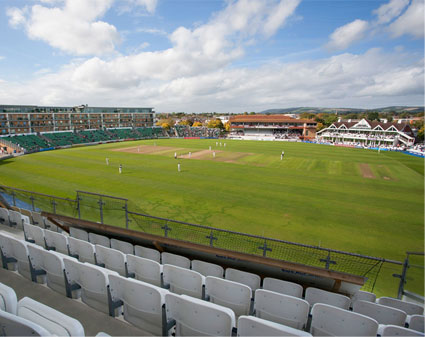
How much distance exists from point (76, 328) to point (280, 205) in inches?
636

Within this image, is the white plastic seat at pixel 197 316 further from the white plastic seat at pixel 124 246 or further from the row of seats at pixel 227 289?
the white plastic seat at pixel 124 246

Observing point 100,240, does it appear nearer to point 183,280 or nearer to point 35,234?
point 35,234

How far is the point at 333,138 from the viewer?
79.4 metres

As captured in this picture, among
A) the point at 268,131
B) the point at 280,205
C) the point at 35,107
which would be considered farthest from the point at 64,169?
the point at 268,131

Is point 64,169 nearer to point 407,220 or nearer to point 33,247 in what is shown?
point 33,247

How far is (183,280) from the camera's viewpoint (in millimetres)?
4633

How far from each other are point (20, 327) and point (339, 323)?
385 cm

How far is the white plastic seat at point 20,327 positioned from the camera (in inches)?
77.9

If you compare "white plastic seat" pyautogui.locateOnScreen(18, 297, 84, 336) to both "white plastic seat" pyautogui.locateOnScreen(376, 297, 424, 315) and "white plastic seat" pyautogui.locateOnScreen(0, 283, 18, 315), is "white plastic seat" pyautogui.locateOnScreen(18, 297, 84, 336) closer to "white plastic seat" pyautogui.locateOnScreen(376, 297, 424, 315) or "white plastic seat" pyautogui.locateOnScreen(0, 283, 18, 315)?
"white plastic seat" pyautogui.locateOnScreen(0, 283, 18, 315)

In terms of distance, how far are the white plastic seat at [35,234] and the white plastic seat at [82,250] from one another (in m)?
1.10

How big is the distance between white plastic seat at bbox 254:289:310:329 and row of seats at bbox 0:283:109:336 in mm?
2517

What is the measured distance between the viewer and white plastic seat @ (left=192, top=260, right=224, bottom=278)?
5371mm

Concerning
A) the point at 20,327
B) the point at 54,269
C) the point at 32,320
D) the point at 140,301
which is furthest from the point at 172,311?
the point at 54,269

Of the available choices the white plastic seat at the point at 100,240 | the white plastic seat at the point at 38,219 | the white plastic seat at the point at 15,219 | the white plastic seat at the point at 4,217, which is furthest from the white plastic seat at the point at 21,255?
the white plastic seat at the point at 4,217
